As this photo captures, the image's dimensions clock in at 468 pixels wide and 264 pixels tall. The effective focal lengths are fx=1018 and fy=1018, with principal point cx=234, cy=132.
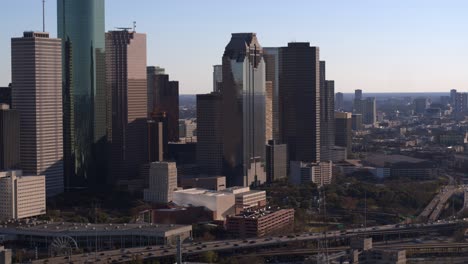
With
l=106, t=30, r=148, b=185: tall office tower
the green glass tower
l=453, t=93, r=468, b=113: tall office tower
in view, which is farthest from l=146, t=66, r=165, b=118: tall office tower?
l=453, t=93, r=468, b=113: tall office tower

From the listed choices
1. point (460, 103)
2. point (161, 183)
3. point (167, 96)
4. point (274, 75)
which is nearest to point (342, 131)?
point (274, 75)

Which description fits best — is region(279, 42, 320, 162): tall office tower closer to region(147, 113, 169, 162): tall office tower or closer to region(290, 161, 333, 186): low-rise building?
region(290, 161, 333, 186): low-rise building

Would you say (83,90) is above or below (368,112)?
above

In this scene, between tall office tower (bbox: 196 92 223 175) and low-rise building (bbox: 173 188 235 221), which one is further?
tall office tower (bbox: 196 92 223 175)

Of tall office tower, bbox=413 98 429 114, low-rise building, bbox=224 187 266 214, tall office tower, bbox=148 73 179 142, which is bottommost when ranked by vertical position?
low-rise building, bbox=224 187 266 214

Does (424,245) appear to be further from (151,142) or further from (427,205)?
(151,142)

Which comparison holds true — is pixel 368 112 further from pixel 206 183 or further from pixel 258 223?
pixel 258 223

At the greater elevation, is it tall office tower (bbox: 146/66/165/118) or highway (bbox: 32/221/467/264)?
tall office tower (bbox: 146/66/165/118)

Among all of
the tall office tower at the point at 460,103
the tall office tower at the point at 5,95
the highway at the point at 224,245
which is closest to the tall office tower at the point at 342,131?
the tall office tower at the point at 5,95
